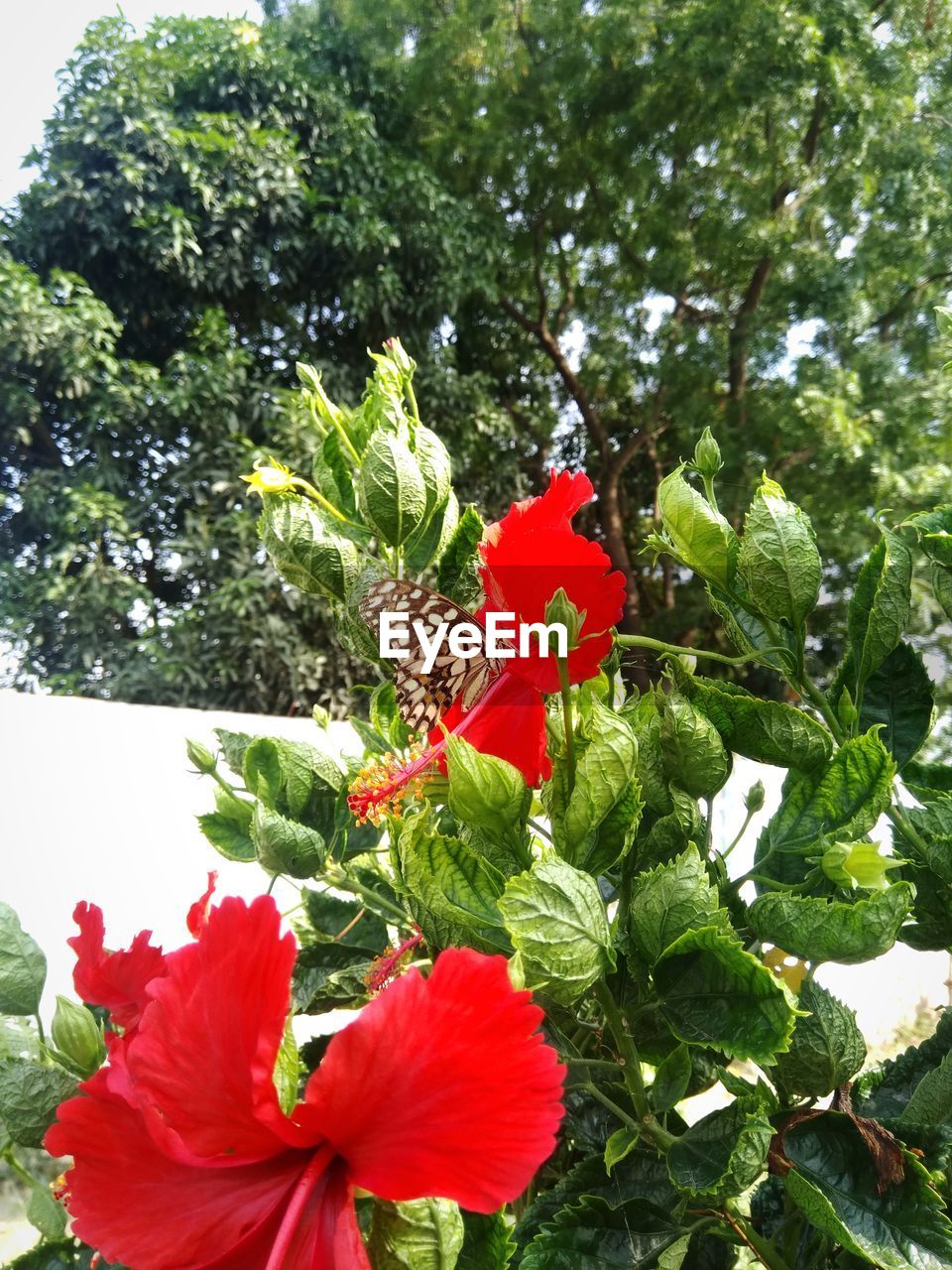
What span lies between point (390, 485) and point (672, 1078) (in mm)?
170

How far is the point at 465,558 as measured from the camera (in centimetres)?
30

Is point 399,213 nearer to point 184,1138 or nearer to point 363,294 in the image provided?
point 363,294

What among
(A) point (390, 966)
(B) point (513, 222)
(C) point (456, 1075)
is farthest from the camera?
(B) point (513, 222)

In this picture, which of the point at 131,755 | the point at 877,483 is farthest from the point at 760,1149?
the point at 877,483

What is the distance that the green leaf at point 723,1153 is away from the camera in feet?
0.59

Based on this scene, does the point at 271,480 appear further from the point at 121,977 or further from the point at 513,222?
the point at 513,222

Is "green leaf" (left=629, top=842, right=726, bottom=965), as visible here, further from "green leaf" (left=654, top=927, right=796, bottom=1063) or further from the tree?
the tree

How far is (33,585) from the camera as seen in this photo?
348cm

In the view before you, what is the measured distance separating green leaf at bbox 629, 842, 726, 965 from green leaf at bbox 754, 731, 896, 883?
55mm

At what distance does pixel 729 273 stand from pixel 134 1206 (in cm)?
513

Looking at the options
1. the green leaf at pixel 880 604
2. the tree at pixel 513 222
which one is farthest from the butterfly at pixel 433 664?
the tree at pixel 513 222

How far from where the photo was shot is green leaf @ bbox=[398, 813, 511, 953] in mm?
183

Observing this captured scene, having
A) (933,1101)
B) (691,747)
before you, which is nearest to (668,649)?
(691,747)

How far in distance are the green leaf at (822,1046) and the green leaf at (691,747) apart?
2.2 inches
